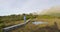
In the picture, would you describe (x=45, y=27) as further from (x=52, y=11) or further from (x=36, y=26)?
(x=52, y=11)

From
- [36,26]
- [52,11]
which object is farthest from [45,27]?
[52,11]

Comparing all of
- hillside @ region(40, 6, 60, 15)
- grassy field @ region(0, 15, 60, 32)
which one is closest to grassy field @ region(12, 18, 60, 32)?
grassy field @ region(0, 15, 60, 32)

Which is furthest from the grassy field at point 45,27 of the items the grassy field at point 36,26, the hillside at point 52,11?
the hillside at point 52,11

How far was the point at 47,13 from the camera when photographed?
2674 millimetres

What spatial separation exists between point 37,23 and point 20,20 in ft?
1.25

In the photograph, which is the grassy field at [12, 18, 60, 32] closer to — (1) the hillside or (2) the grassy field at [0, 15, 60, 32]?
(2) the grassy field at [0, 15, 60, 32]

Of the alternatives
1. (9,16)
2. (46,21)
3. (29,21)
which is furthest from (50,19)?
(9,16)

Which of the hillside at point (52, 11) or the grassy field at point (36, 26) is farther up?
the hillside at point (52, 11)

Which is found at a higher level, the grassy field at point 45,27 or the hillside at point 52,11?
the hillside at point 52,11

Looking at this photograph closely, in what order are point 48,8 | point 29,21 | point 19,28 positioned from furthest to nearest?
point 48,8, point 29,21, point 19,28

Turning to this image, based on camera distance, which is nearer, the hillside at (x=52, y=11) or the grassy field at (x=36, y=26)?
the grassy field at (x=36, y=26)

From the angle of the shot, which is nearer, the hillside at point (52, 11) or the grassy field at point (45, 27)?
the grassy field at point (45, 27)

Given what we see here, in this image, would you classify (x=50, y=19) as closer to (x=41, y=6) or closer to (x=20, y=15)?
(x=41, y=6)

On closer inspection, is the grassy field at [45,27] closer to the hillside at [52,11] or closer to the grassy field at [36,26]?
the grassy field at [36,26]
